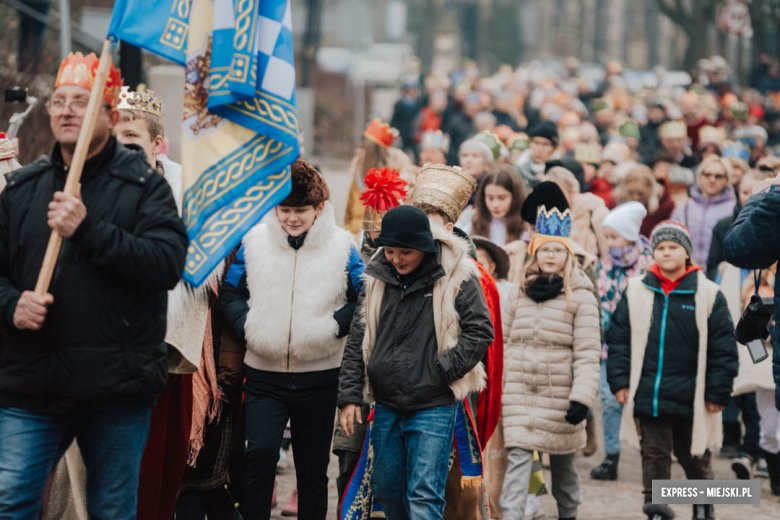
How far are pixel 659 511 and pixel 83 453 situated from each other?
3848 mm

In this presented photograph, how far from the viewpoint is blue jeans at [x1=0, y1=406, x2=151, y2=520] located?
485cm

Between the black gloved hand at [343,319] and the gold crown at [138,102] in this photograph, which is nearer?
the gold crown at [138,102]

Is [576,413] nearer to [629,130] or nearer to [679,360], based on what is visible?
[679,360]

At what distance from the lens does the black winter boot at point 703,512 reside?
803 centimetres

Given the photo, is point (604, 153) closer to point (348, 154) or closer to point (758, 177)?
point (758, 177)

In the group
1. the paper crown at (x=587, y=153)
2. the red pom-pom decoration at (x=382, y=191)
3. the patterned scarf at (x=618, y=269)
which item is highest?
the paper crown at (x=587, y=153)

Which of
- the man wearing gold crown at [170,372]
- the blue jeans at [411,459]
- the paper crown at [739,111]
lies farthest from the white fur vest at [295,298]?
the paper crown at [739,111]

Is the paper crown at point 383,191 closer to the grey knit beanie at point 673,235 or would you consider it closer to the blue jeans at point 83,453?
the grey knit beanie at point 673,235

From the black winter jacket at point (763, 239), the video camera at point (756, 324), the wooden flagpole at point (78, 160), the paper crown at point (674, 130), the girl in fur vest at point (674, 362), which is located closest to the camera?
the wooden flagpole at point (78, 160)

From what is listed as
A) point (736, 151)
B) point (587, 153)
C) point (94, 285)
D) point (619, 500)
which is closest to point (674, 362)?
point (619, 500)

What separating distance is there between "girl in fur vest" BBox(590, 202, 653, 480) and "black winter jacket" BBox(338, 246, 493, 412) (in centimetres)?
359

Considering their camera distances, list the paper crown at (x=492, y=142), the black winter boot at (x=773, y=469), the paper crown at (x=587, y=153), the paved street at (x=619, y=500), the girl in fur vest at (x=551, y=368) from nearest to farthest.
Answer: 1. the girl in fur vest at (x=551, y=368)
2. the paved street at (x=619, y=500)
3. the black winter boot at (x=773, y=469)
4. the paper crown at (x=492, y=142)
5. the paper crown at (x=587, y=153)

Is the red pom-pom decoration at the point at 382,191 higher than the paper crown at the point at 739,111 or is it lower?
lower

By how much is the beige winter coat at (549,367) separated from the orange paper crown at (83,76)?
355 cm
